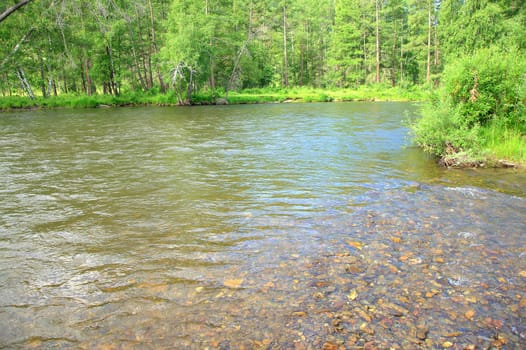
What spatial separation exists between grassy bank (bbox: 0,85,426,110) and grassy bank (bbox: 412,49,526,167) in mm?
26270

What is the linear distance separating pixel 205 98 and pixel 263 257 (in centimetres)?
3638

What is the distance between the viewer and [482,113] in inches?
423

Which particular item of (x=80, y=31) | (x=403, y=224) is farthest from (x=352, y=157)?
(x=80, y=31)

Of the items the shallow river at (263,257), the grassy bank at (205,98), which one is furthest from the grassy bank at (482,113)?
the grassy bank at (205,98)

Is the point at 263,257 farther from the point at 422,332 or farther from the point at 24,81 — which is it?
the point at 24,81

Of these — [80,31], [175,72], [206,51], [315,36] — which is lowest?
[175,72]

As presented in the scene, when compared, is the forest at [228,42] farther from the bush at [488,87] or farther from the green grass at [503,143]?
the green grass at [503,143]

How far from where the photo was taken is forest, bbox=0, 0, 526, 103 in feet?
85.6

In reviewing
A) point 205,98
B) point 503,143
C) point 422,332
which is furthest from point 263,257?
→ point 205,98

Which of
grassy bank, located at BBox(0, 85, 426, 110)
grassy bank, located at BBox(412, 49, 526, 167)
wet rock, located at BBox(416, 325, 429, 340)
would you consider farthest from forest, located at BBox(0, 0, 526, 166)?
wet rock, located at BBox(416, 325, 429, 340)

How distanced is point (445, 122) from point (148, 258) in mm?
9414

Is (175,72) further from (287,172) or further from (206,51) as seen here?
(287,172)

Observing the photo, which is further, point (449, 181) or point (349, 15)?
point (349, 15)

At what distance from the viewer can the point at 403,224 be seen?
6246 millimetres
